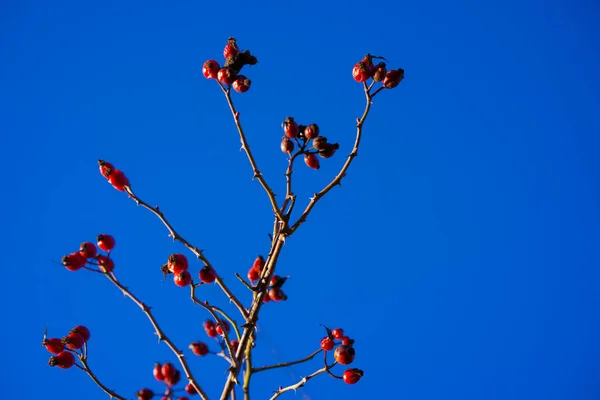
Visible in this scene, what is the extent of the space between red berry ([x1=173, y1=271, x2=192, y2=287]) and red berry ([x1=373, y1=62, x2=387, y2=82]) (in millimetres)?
742

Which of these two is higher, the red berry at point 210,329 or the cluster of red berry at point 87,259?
the cluster of red berry at point 87,259

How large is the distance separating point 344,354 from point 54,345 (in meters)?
0.79

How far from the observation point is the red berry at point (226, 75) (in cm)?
130

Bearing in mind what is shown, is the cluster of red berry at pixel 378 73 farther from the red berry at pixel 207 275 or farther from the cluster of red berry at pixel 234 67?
the red berry at pixel 207 275

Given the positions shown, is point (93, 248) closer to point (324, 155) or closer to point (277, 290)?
point (277, 290)

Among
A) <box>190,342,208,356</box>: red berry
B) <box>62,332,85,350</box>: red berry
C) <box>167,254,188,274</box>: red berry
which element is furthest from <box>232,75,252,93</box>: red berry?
<box>62,332,85,350</box>: red berry

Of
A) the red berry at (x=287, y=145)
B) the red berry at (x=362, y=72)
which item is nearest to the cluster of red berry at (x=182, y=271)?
the red berry at (x=287, y=145)

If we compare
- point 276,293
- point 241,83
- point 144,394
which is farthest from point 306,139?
point 144,394

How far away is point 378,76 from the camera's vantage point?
1420 millimetres

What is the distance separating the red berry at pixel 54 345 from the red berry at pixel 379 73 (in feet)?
3.73

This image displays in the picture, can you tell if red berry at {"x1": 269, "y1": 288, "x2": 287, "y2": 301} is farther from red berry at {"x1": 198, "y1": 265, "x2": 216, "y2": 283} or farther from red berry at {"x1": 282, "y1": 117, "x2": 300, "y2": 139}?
red berry at {"x1": 282, "y1": 117, "x2": 300, "y2": 139}

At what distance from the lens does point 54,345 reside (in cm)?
139

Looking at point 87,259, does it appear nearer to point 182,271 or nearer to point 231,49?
point 182,271

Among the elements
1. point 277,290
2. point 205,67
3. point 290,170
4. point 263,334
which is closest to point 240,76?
point 205,67
